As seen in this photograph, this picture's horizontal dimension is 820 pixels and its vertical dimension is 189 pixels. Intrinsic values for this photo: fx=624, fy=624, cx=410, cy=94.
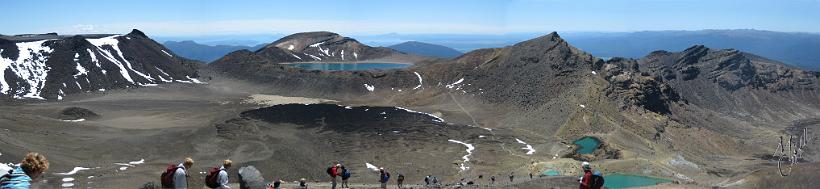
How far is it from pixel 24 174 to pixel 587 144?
89951mm

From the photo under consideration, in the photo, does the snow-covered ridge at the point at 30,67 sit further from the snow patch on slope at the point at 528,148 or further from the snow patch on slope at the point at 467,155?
the snow patch on slope at the point at 528,148

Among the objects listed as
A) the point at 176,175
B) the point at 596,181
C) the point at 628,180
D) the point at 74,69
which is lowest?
the point at 628,180

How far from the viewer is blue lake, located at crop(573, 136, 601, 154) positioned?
90.6m

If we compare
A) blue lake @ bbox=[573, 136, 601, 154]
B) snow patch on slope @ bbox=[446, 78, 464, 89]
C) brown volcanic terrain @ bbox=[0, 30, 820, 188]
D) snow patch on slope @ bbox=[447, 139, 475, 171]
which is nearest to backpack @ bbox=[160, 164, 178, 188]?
brown volcanic terrain @ bbox=[0, 30, 820, 188]

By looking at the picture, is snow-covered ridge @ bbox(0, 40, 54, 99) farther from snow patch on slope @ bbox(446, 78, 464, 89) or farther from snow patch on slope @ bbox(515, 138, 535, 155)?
snow patch on slope @ bbox(515, 138, 535, 155)

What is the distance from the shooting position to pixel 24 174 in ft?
39.0

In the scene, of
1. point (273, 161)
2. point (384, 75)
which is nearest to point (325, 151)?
point (273, 161)

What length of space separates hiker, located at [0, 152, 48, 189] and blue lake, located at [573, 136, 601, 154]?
275 feet

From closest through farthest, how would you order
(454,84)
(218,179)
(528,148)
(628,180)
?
1. (218,179)
2. (628,180)
3. (528,148)
4. (454,84)

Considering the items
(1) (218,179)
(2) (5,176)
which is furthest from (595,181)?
(2) (5,176)

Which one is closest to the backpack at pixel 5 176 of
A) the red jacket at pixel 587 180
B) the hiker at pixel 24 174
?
the hiker at pixel 24 174

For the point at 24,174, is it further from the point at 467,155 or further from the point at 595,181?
the point at 467,155

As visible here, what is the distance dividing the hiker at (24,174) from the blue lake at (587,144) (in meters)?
83.8

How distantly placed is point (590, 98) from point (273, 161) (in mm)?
66542
